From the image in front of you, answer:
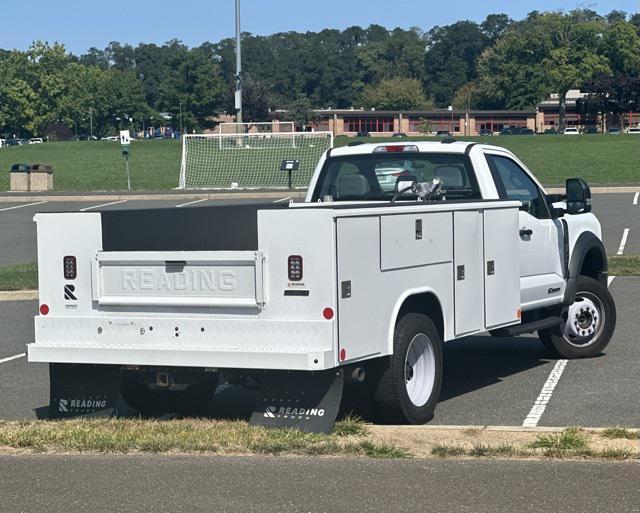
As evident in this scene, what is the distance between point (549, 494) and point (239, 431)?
2340mm

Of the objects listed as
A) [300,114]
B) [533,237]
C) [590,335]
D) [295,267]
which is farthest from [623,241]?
[300,114]

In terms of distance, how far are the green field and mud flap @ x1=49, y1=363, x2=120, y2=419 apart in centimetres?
3730

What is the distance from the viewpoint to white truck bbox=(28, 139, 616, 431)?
311 inches

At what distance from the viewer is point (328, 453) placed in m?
7.45

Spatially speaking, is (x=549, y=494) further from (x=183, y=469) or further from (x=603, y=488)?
(x=183, y=469)

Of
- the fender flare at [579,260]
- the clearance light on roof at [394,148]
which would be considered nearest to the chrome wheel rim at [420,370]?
the clearance light on roof at [394,148]

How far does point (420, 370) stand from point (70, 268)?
8.52 ft

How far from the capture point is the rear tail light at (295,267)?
787 cm

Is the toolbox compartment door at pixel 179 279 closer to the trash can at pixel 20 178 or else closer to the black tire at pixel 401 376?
the black tire at pixel 401 376

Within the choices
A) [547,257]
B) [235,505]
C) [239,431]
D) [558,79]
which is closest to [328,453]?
[239,431]

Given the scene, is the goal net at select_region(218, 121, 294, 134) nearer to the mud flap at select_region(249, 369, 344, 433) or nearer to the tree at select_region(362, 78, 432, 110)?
the mud flap at select_region(249, 369, 344, 433)

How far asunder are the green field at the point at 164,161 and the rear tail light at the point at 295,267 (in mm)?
37793

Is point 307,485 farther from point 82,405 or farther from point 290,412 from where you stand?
point 82,405

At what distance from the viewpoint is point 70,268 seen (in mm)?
8609
